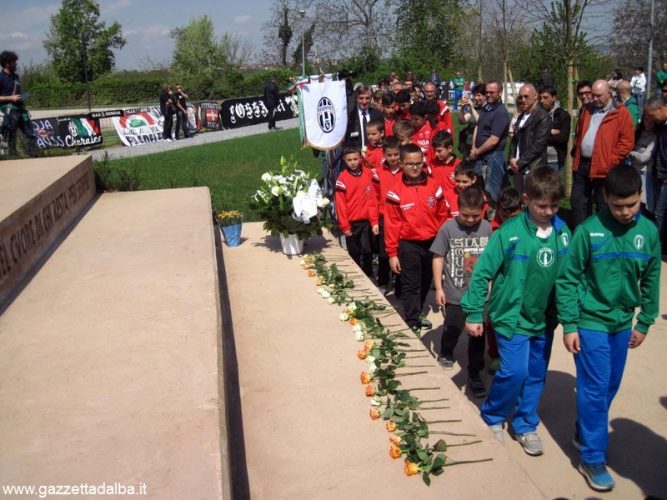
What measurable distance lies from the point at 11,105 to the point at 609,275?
9.88 metres

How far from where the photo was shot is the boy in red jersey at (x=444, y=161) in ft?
21.1

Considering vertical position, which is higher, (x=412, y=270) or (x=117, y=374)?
(x=117, y=374)

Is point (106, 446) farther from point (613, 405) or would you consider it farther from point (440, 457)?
point (613, 405)

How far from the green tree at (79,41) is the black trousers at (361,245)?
174ft

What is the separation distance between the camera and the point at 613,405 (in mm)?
4375

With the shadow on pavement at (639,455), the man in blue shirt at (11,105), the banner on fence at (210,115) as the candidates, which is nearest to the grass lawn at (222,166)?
the man in blue shirt at (11,105)

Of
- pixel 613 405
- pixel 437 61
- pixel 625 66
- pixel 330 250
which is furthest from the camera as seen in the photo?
pixel 437 61

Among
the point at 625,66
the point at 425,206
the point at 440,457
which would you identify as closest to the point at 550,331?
the point at 440,457

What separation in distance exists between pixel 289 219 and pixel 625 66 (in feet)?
89.4

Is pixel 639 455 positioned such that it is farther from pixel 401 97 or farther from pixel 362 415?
pixel 401 97

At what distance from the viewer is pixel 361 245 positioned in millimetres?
6895

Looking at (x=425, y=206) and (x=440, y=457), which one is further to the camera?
(x=425, y=206)

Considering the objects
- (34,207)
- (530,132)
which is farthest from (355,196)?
(34,207)

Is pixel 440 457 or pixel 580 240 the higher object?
pixel 580 240
